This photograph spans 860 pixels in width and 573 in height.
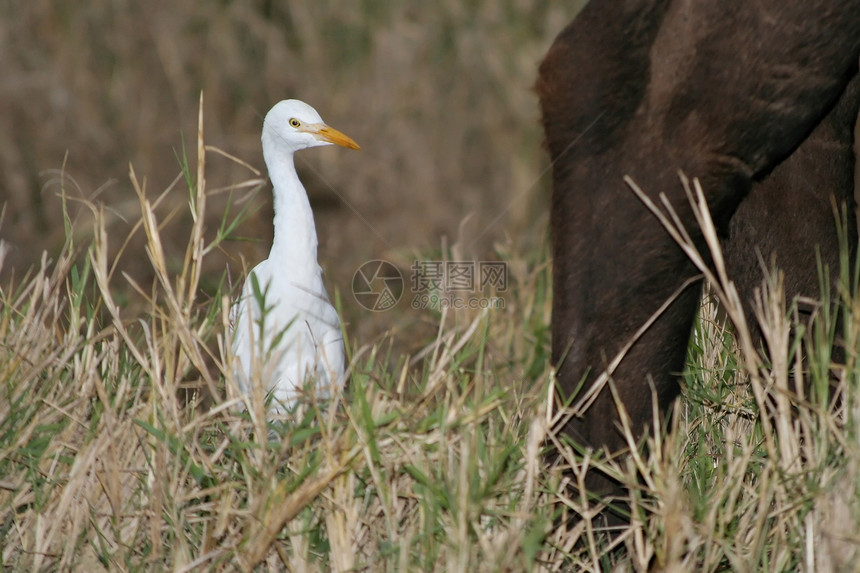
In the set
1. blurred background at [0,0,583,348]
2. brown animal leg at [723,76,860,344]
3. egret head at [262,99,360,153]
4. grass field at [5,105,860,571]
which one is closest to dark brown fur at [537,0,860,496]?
grass field at [5,105,860,571]

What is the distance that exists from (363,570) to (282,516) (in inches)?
8.7

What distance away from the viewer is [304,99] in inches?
245

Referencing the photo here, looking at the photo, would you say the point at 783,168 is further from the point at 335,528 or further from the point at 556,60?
the point at 335,528

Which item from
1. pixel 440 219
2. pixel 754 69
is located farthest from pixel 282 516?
pixel 440 219

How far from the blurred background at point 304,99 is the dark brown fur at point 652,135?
135 inches

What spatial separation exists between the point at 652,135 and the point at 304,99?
4.19 metres

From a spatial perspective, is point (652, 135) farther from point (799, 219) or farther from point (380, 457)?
point (380, 457)

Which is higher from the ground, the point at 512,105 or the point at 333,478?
the point at 512,105

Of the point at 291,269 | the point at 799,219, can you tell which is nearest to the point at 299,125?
the point at 291,269

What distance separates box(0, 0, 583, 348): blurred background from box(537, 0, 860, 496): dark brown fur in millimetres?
3420

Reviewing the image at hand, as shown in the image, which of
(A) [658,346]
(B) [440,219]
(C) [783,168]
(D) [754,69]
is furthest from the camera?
(B) [440,219]

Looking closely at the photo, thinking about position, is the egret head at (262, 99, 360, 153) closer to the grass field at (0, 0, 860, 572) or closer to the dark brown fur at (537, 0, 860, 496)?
the grass field at (0, 0, 860, 572)

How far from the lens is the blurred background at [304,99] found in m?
5.88

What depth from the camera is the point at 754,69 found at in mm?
2164
